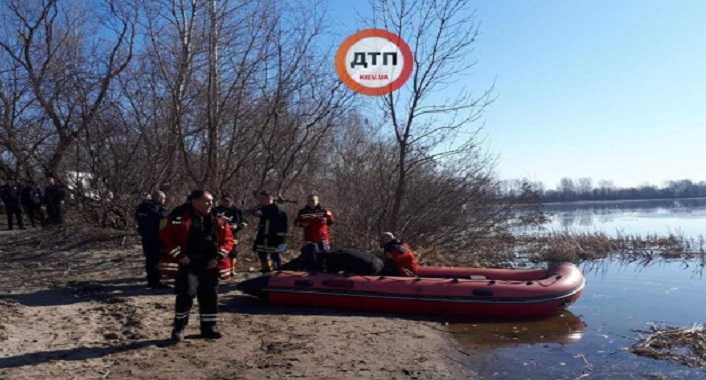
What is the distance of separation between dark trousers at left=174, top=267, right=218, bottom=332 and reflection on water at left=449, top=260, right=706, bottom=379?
245cm

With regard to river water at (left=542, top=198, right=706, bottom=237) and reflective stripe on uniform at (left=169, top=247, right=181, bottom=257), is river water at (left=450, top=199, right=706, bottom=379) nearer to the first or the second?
reflective stripe on uniform at (left=169, top=247, right=181, bottom=257)

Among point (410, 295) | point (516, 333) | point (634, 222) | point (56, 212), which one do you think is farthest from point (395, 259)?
point (634, 222)

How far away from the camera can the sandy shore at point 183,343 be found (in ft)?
13.5

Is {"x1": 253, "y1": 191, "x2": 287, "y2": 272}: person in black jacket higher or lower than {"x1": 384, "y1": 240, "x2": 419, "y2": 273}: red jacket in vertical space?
higher

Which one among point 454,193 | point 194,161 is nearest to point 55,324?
point 194,161

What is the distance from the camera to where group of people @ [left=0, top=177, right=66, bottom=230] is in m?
12.5

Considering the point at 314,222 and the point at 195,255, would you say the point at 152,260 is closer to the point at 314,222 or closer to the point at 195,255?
the point at 314,222

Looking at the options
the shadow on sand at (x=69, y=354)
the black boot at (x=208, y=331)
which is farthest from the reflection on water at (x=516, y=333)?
the shadow on sand at (x=69, y=354)

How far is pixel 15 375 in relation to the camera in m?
3.74

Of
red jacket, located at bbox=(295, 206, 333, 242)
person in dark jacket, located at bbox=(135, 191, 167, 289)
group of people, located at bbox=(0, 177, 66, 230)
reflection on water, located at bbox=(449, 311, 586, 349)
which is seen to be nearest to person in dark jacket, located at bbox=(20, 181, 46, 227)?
group of people, located at bbox=(0, 177, 66, 230)

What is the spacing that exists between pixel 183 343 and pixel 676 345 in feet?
17.2

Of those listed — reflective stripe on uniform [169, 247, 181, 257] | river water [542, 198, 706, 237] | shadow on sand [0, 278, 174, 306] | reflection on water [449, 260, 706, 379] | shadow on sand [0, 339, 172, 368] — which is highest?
reflective stripe on uniform [169, 247, 181, 257]

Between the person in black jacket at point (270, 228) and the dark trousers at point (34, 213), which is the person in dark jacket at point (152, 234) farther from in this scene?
the dark trousers at point (34, 213)

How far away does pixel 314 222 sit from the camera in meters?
8.15
